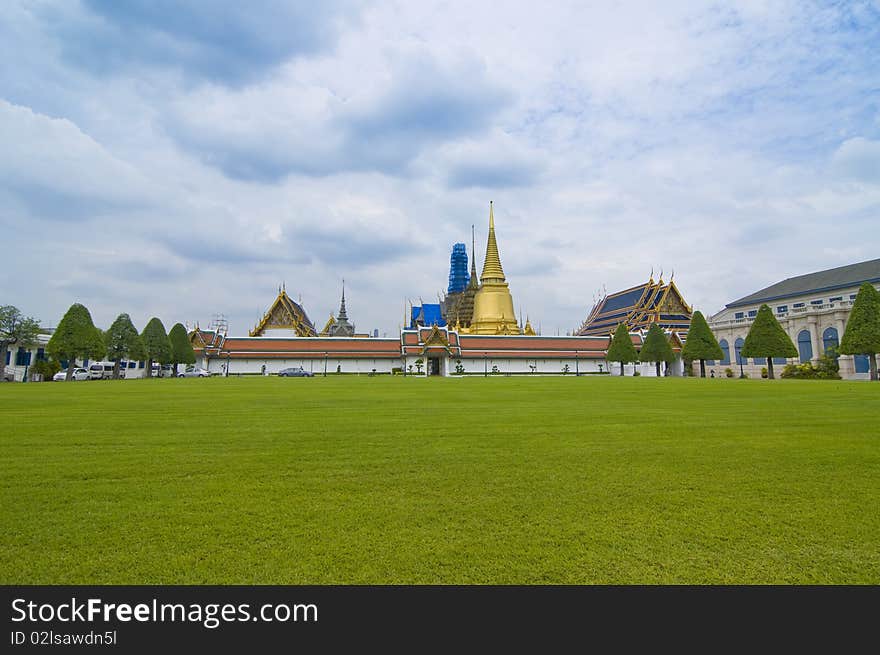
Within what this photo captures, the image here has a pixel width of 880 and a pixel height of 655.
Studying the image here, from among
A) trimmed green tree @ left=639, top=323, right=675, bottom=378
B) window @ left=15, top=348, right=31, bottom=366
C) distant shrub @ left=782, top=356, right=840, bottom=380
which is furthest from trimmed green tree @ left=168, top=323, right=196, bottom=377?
distant shrub @ left=782, top=356, right=840, bottom=380

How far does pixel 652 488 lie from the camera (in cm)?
525

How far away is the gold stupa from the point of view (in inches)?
2761

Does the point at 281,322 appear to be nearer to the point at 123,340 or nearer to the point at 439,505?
the point at 123,340

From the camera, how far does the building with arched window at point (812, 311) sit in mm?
43625

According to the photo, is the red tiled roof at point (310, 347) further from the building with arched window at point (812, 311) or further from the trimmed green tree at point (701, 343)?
the building with arched window at point (812, 311)

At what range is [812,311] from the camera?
1823 inches

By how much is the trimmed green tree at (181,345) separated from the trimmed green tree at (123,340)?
5206 millimetres

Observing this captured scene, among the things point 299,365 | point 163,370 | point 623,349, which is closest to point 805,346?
point 623,349

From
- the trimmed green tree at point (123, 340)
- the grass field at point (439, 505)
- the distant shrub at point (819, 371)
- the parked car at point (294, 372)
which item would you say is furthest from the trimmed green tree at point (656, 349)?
the trimmed green tree at point (123, 340)

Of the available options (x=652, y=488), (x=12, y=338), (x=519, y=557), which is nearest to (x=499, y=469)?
(x=652, y=488)

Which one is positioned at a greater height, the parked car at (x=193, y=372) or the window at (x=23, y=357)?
the window at (x=23, y=357)
